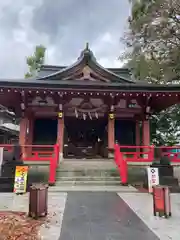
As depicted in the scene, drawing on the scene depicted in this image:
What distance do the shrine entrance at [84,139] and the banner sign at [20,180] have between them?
692cm

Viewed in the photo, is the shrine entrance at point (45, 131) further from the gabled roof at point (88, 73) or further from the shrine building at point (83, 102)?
the gabled roof at point (88, 73)

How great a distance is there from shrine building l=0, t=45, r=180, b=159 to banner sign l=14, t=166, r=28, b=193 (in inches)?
139

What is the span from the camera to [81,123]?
556 inches

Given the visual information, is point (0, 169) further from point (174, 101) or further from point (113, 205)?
point (174, 101)

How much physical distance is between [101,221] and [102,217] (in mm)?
279

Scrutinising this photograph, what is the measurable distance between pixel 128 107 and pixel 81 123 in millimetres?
3570

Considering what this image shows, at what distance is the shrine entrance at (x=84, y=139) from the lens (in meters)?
14.3

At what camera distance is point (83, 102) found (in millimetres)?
11867

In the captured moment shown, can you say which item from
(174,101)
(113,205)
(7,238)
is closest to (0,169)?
(113,205)

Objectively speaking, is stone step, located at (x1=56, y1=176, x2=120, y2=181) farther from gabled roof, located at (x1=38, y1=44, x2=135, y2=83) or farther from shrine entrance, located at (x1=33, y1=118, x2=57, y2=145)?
gabled roof, located at (x1=38, y1=44, x2=135, y2=83)

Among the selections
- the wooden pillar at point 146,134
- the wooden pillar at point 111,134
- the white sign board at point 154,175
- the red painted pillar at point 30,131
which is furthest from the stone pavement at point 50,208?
the wooden pillar at point 146,134

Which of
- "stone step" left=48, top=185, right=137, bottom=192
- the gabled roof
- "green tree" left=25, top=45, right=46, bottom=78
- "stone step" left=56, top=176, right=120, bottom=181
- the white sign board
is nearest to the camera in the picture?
the white sign board

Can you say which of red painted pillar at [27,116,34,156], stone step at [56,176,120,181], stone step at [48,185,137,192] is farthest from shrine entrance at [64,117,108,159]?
stone step at [48,185,137,192]

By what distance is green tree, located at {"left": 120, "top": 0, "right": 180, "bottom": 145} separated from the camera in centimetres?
1386
